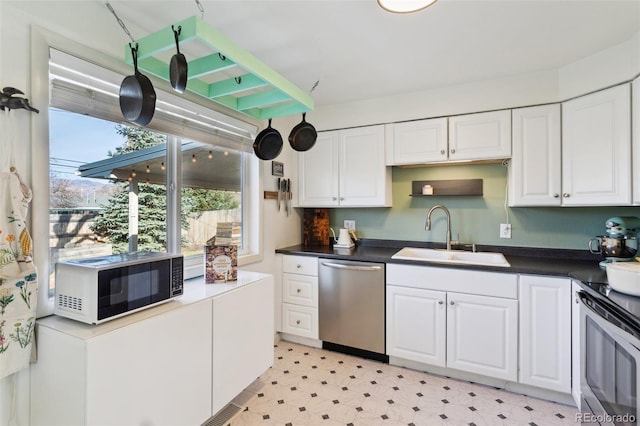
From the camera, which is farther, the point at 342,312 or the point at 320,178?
the point at 320,178

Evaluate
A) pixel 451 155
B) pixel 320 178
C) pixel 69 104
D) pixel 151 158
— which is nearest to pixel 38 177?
pixel 69 104

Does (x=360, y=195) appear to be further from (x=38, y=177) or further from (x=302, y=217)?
(x=38, y=177)

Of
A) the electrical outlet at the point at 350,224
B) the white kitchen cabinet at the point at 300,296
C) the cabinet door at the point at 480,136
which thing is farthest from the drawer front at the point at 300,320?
the cabinet door at the point at 480,136

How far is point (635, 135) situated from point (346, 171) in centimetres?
198

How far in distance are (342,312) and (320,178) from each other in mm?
1310

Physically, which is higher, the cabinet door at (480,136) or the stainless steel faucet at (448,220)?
the cabinet door at (480,136)

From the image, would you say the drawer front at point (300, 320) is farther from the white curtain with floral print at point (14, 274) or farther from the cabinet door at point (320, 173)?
the white curtain with floral print at point (14, 274)

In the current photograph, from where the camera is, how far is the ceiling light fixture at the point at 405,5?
4.33 ft

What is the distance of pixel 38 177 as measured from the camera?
129cm

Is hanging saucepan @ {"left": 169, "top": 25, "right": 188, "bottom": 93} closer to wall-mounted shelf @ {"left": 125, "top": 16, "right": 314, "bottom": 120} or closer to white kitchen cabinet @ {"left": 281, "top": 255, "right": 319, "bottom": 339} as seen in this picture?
wall-mounted shelf @ {"left": 125, "top": 16, "right": 314, "bottom": 120}

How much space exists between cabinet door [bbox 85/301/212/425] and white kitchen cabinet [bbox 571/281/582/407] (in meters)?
2.17

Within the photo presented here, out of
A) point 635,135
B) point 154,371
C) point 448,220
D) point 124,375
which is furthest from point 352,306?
point 635,135

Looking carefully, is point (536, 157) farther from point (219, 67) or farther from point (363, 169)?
point (219, 67)

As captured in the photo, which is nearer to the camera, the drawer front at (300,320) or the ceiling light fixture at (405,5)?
the ceiling light fixture at (405,5)
